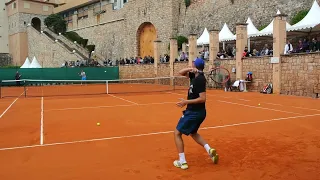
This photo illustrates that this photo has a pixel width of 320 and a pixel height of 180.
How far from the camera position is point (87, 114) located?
472 inches

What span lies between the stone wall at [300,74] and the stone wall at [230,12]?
916 cm

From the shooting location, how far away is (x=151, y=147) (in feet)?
22.3

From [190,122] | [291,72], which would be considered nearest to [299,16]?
[291,72]

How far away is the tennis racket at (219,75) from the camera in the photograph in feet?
79.4

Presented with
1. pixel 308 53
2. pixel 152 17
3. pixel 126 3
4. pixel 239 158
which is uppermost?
pixel 126 3

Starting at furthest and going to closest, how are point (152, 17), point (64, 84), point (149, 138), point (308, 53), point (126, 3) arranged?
1. point (126, 3)
2. point (152, 17)
3. point (64, 84)
4. point (308, 53)
5. point (149, 138)

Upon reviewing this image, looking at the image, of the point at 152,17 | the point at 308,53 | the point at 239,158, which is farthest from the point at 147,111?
the point at 152,17

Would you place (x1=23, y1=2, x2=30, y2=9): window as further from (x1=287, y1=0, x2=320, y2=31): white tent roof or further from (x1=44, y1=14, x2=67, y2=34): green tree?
(x1=287, y1=0, x2=320, y2=31): white tent roof

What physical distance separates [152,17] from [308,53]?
85.8ft

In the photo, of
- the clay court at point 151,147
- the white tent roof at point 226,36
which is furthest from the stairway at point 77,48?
the clay court at point 151,147

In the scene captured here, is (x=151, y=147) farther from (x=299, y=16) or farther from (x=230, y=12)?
(x=230, y=12)

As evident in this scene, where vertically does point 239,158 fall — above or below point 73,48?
below

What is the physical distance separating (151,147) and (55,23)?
58.2 meters

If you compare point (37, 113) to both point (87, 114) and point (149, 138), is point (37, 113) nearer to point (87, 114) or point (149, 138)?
point (87, 114)
